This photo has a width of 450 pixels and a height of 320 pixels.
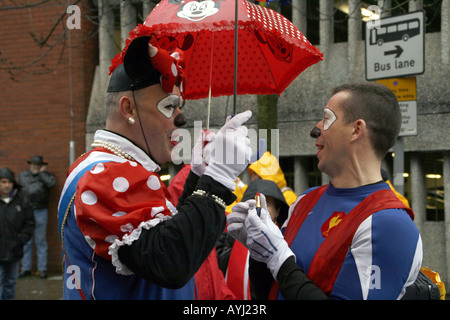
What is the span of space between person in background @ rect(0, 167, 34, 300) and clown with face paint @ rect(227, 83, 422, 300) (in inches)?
210

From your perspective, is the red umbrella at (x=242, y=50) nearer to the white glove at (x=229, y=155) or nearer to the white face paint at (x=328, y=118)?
the white face paint at (x=328, y=118)

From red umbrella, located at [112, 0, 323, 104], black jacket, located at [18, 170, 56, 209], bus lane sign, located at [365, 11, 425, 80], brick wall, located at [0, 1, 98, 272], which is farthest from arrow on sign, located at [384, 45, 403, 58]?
black jacket, located at [18, 170, 56, 209]

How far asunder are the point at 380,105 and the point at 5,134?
27.3 feet

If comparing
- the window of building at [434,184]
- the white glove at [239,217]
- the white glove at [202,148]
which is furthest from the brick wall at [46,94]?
the white glove at [239,217]

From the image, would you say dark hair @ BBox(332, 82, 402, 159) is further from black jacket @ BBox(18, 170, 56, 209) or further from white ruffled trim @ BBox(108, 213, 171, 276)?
black jacket @ BBox(18, 170, 56, 209)

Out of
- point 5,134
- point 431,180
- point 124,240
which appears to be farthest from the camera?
point 5,134

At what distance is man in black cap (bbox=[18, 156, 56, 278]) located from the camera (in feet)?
29.5

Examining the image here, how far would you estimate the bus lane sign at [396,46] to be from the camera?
4965mm

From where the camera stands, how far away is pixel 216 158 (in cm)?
217

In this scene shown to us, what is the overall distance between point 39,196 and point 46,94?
169 cm
